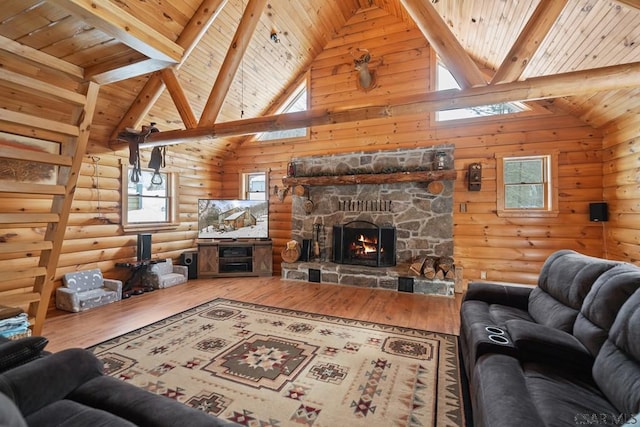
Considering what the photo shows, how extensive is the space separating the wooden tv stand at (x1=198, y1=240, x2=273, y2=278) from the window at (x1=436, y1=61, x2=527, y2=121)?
3976 mm

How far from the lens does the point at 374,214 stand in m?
5.26

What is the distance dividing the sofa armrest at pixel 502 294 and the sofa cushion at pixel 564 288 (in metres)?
0.10

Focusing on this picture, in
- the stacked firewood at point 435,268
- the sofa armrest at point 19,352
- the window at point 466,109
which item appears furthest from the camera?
the window at point 466,109

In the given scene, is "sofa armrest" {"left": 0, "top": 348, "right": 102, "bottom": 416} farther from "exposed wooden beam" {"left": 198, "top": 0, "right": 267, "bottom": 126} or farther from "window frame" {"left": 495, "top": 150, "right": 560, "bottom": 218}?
"window frame" {"left": 495, "top": 150, "right": 560, "bottom": 218}

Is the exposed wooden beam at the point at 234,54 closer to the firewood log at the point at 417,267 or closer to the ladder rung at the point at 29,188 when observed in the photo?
the ladder rung at the point at 29,188

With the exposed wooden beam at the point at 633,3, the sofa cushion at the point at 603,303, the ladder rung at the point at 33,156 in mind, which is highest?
the exposed wooden beam at the point at 633,3

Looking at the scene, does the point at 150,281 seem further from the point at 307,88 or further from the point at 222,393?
the point at 307,88

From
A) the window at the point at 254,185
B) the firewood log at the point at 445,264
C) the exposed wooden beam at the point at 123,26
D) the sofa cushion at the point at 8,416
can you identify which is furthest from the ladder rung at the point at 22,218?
the firewood log at the point at 445,264

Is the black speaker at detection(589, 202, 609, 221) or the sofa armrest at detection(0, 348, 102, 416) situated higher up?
the black speaker at detection(589, 202, 609, 221)

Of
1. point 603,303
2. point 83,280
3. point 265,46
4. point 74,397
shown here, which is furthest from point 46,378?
point 265,46

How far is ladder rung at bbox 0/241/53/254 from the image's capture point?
6.75 ft

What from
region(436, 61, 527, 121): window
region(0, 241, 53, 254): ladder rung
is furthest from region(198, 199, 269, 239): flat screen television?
region(436, 61, 527, 121): window

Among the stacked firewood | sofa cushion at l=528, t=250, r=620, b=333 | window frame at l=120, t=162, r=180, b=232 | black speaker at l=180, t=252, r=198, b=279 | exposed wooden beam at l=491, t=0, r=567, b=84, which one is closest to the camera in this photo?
sofa cushion at l=528, t=250, r=620, b=333

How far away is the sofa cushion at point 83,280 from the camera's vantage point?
391 centimetres
